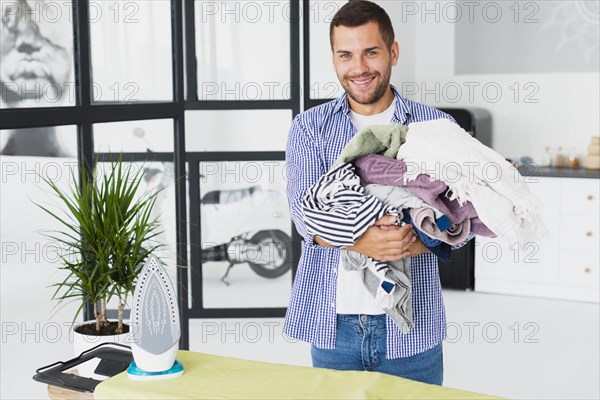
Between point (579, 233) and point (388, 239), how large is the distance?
3.90m

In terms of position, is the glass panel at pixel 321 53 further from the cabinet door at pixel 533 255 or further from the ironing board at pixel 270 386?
the ironing board at pixel 270 386

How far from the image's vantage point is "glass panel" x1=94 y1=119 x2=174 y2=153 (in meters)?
3.64

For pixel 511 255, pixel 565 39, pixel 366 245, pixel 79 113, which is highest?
pixel 565 39

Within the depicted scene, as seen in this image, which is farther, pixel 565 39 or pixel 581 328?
pixel 565 39

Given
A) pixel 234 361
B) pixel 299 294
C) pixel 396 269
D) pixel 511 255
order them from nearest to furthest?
pixel 234 361 < pixel 396 269 < pixel 299 294 < pixel 511 255

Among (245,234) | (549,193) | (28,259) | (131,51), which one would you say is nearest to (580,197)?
(549,193)

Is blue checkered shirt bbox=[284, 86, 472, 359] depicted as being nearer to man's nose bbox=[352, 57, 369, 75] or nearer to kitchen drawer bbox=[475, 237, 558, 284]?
man's nose bbox=[352, 57, 369, 75]

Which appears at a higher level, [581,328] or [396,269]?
[396,269]

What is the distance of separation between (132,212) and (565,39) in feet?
13.7

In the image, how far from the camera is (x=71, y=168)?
3.25 meters

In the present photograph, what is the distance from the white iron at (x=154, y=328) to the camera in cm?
190

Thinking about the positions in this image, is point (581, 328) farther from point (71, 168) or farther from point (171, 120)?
point (71, 168)

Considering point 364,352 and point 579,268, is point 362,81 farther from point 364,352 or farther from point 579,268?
point 579,268

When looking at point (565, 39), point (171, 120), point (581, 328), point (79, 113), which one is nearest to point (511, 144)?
point (565, 39)
